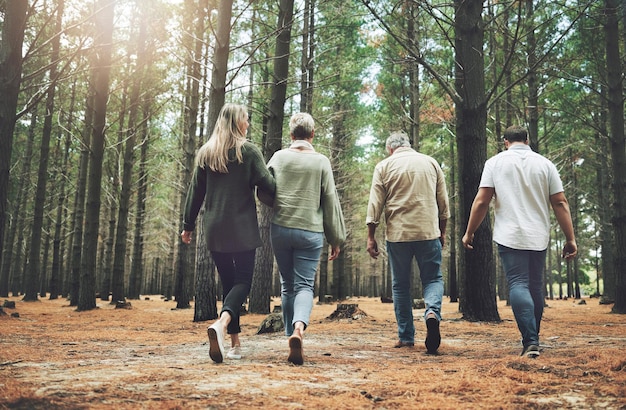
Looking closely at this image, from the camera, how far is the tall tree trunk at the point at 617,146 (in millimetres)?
10469

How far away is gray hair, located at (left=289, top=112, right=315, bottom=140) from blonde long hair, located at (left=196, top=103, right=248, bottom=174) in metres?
0.48

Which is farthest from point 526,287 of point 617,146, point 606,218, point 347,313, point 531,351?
point 606,218

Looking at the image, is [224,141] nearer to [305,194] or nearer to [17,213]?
[305,194]

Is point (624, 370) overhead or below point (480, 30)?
below

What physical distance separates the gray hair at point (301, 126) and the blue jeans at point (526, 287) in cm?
201

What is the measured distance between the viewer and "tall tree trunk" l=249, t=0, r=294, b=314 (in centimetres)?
992

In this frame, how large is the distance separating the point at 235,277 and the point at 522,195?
2625mm

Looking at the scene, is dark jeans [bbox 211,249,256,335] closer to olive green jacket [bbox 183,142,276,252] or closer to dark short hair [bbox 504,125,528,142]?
olive green jacket [bbox 183,142,276,252]

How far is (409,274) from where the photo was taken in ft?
16.0

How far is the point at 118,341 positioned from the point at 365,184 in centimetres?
2001

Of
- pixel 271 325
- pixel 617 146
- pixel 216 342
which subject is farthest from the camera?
pixel 617 146

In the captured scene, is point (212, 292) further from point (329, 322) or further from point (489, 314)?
point (489, 314)

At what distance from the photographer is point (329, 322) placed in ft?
26.8

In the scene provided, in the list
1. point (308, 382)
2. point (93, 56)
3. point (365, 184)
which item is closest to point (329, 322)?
point (308, 382)
